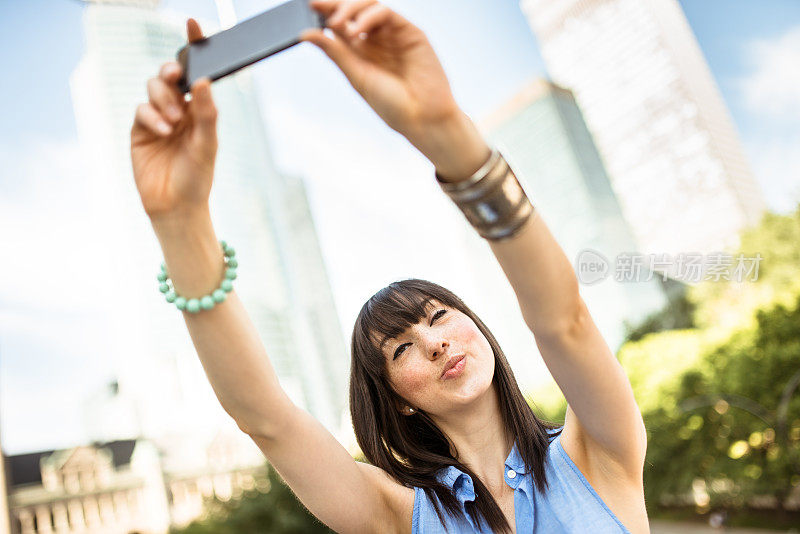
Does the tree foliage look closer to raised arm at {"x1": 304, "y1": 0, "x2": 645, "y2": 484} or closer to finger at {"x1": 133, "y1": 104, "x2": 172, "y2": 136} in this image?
raised arm at {"x1": 304, "y1": 0, "x2": 645, "y2": 484}

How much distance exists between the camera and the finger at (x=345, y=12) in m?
1.10

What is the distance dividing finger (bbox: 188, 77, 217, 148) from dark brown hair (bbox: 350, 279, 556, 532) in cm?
85

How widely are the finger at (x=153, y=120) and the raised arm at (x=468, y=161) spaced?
32 centimetres

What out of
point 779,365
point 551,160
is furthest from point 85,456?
point 551,160

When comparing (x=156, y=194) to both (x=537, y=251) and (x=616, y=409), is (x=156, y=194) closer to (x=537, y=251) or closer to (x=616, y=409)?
(x=537, y=251)

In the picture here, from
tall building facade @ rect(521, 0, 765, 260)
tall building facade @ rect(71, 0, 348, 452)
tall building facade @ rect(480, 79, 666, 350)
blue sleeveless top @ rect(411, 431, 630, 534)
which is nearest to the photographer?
blue sleeveless top @ rect(411, 431, 630, 534)

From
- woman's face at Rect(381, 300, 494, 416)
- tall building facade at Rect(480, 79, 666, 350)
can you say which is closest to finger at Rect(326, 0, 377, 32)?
woman's face at Rect(381, 300, 494, 416)

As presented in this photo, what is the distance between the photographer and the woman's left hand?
115 cm

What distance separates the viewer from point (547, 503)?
5.51ft

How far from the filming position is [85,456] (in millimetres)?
41594

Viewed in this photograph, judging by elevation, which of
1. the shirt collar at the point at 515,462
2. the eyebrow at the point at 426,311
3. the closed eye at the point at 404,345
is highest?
the eyebrow at the point at 426,311

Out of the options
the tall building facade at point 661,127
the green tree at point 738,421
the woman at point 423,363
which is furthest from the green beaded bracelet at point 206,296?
the tall building facade at point 661,127

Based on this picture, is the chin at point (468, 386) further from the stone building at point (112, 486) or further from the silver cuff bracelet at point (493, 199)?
the stone building at point (112, 486)

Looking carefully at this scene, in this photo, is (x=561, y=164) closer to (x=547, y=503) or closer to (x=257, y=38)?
(x=547, y=503)
